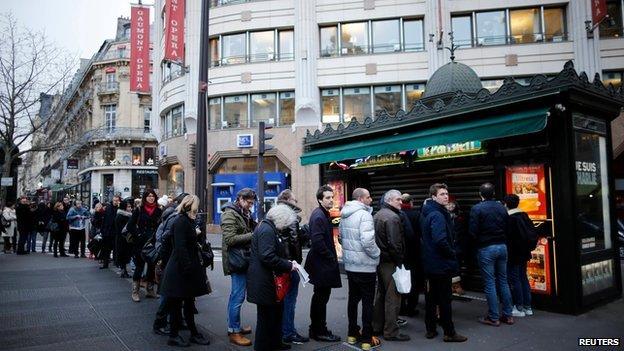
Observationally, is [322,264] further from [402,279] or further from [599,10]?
[599,10]

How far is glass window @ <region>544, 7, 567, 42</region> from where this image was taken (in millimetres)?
21016

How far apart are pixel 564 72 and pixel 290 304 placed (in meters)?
5.23

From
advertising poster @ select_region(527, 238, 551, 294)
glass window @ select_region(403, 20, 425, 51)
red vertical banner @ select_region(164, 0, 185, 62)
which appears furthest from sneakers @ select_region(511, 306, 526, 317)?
red vertical banner @ select_region(164, 0, 185, 62)

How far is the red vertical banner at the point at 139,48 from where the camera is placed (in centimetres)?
2586

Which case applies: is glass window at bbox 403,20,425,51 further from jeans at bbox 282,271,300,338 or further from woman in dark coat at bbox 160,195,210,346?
woman in dark coat at bbox 160,195,210,346

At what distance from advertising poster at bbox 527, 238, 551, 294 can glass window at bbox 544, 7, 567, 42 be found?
58.7 ft

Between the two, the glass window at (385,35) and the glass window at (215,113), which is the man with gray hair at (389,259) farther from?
the glass window at (215,113)

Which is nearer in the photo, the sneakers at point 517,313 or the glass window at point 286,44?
the sneakers at point 517,313

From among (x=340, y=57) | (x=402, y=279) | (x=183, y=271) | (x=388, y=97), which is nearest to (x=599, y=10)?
(x=388, y=97)

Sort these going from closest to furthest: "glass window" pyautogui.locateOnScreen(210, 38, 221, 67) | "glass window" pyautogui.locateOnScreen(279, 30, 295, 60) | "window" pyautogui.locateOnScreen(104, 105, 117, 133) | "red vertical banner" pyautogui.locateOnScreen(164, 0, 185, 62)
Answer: "red vertical banner" pyautogui.locateOnScreen(164, 0, 185, 62), "glass window" pyautogui.locateOnScreen(279, 30, 295, 60), "glass window" pyautogui.locateOnScreen(210, 38, 221, 67), "window" pyautogui.locateOnScreen(104, 105, 117, 133)

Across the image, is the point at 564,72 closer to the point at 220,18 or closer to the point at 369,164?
the point at 369,164

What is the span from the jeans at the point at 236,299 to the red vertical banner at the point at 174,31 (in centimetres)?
1916

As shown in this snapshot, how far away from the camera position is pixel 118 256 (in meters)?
9.48

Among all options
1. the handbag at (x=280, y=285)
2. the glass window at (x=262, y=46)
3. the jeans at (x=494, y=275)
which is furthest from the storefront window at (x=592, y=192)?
the glass window at (x=262, y=46)
